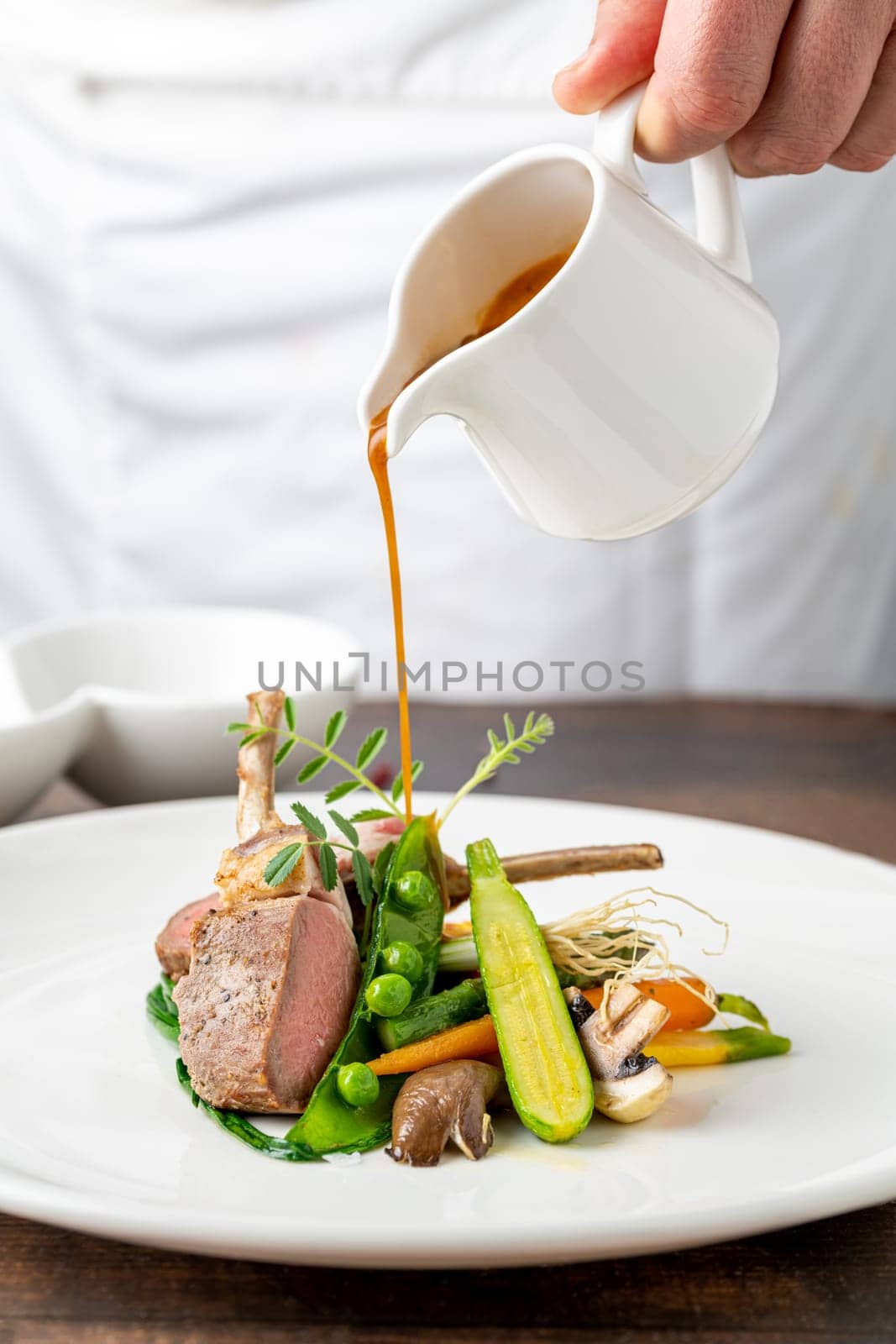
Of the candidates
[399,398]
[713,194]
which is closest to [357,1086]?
[399,398]

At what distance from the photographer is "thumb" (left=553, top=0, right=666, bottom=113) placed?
125 cm

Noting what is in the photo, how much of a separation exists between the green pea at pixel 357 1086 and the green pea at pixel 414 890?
0.20 meters

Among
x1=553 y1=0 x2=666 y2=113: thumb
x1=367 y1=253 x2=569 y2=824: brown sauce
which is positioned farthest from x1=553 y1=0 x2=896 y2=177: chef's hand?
x1=367 y1=253 x2=569 y2=824: brown sauce

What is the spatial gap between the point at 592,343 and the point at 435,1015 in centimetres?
61

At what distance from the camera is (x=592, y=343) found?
1.13m

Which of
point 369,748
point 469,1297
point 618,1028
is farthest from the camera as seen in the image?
point 369,748

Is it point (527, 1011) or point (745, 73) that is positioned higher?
point (745, 73)

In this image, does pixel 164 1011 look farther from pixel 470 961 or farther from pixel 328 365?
pixel 328 365

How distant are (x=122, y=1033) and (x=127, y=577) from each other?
92.9 inches

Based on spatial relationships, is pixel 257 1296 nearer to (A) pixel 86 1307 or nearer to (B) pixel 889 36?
(A) pixel 86 1307

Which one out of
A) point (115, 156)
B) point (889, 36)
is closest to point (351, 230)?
point (115, 156)

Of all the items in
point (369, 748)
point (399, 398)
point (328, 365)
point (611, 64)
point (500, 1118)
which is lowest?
point (500, 1118)

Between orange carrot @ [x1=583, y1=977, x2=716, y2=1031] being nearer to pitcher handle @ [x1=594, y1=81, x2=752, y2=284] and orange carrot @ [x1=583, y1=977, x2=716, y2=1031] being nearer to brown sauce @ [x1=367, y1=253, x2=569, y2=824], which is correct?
brown sauce @ [x1=367, y1=253, x2=569, y2=824]

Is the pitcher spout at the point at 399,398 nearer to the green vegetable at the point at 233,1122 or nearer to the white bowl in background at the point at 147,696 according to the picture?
the green vegetable at the point at 233,1122
